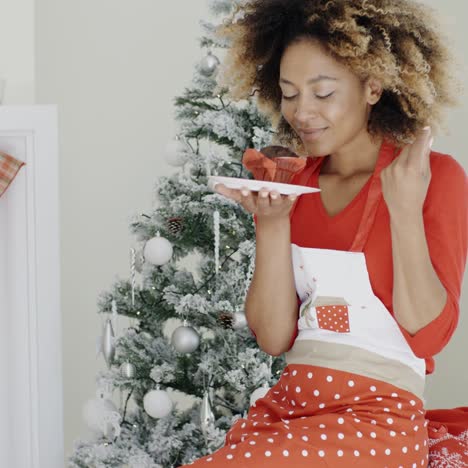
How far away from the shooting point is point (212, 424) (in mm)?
2357

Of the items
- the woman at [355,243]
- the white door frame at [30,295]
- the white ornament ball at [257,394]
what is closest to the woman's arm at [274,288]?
the woman at [355,243]

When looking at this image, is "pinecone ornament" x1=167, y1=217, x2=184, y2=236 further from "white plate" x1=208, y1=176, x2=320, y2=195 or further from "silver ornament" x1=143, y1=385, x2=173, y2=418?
"white plate" x1=208, y1=176, x2=320, y2=195

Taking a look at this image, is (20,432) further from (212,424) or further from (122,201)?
(122,201)

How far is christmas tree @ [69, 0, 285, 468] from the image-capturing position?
2.35m

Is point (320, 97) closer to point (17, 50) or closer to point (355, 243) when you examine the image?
point (355, 243)

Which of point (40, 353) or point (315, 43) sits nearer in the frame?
point (315, 43)

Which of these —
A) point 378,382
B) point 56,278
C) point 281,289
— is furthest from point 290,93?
point 56,278

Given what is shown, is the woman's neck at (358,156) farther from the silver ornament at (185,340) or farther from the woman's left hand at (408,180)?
the silver ornament at (185,340)

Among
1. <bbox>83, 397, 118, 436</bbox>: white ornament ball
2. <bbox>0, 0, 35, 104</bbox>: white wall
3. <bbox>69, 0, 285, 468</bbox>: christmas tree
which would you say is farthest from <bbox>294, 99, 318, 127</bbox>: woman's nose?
<bbox>0, 0, 35, 104</bbox>: white wall

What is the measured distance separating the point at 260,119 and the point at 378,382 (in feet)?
3.43

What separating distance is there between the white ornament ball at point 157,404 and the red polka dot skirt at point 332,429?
0.84 metres

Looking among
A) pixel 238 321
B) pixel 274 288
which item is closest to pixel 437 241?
pixel 274 288

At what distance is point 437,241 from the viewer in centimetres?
145

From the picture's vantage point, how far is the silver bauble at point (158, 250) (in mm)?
2346
